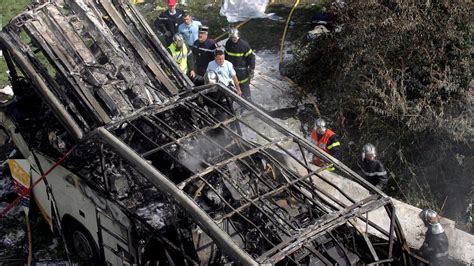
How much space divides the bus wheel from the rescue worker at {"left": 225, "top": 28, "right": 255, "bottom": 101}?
4.14 meters

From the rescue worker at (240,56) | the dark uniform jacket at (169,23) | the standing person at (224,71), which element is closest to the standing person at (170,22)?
the dark uniform jacket at (169,23)

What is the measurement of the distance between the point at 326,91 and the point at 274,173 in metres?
4.17

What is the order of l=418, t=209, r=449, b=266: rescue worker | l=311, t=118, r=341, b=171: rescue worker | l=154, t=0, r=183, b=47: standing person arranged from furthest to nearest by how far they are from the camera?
l=154, t=0, r=183, b=47: standing person
l=311, t=118, r=341, b=171: rescue worker
l=418, t=209, r=449, b=266: rescue worker

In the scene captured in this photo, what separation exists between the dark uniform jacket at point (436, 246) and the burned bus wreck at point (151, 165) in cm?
37

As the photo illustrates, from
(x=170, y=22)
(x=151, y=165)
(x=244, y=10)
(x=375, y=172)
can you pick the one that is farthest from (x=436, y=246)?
(x=244, y=10)

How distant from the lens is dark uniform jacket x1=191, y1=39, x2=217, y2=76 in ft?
31.5

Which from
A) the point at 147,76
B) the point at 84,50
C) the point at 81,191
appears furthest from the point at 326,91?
the point at 81,191

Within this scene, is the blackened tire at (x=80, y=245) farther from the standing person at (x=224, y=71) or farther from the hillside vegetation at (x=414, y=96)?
the hillside vegetation at (x=414, y=96)

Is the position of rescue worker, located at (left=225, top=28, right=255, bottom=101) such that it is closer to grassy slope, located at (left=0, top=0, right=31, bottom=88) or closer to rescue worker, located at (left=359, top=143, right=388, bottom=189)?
rescue worker, located at (left=359, top=143, right=388, bottom=189)

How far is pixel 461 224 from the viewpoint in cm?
742

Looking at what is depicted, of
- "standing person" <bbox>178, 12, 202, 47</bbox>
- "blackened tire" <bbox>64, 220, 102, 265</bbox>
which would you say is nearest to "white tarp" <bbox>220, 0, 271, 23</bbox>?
"standing person" <bbox>178, 12, 202, 47</bbox>

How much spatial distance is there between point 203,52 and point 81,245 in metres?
4.39

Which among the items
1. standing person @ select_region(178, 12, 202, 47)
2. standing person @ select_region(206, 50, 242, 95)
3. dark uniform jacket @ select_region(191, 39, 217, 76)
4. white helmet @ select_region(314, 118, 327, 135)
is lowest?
white helmet @ select_region(314, 118, 327, 135)

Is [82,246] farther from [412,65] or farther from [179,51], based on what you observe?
[412,65]
